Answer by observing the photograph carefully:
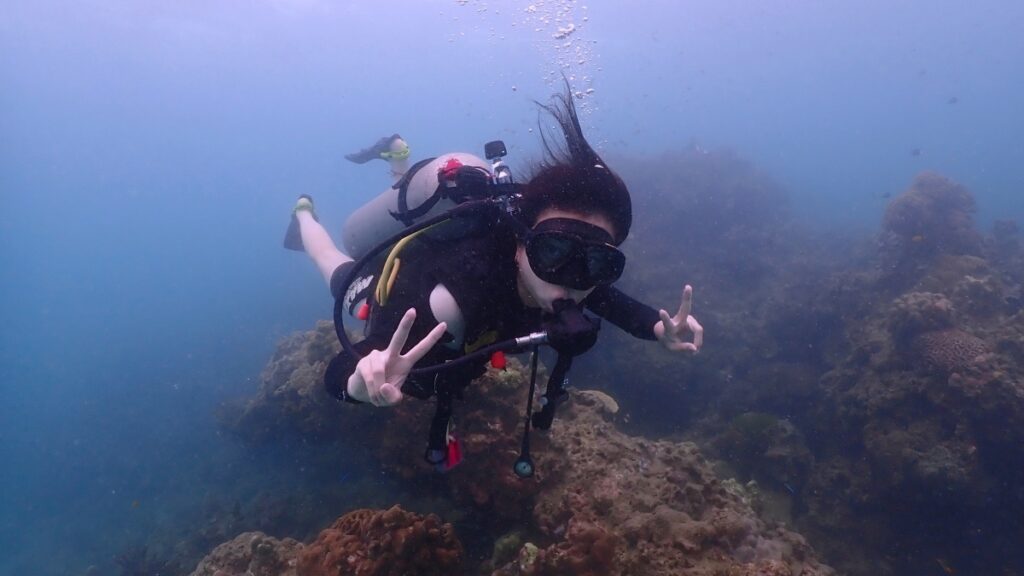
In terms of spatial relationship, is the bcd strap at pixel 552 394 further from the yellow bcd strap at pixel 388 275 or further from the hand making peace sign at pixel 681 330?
the yellow bcd strap at pixel 388 275

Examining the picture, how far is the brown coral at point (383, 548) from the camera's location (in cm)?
364

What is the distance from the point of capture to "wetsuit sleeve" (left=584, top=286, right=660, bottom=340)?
4.04 m

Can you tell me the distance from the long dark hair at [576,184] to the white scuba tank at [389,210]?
1.93m

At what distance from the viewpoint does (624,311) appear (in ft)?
13.6

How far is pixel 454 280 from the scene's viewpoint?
9.43ft

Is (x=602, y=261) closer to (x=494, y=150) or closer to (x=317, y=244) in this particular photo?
(x=494, y=150)

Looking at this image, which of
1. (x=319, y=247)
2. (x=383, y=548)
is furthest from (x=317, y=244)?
(x=383, y=548)

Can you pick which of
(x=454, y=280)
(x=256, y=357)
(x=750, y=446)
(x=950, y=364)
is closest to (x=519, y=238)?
(x=454, y=280)

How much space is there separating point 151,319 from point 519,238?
1852 inches

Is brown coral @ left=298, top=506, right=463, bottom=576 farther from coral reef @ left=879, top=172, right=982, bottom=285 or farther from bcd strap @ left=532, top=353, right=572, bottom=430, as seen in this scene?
coral reef @ left=879, top=172, right=982, bottom=285

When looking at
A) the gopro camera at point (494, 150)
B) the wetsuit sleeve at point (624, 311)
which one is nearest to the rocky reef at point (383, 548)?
the wetsuit sleeve at point (624, 311)

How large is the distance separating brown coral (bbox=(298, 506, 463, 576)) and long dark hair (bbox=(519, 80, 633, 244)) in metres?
2.61

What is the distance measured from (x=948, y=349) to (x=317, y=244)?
10.8 metres

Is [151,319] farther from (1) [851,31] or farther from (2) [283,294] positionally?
(1) [851,31]
